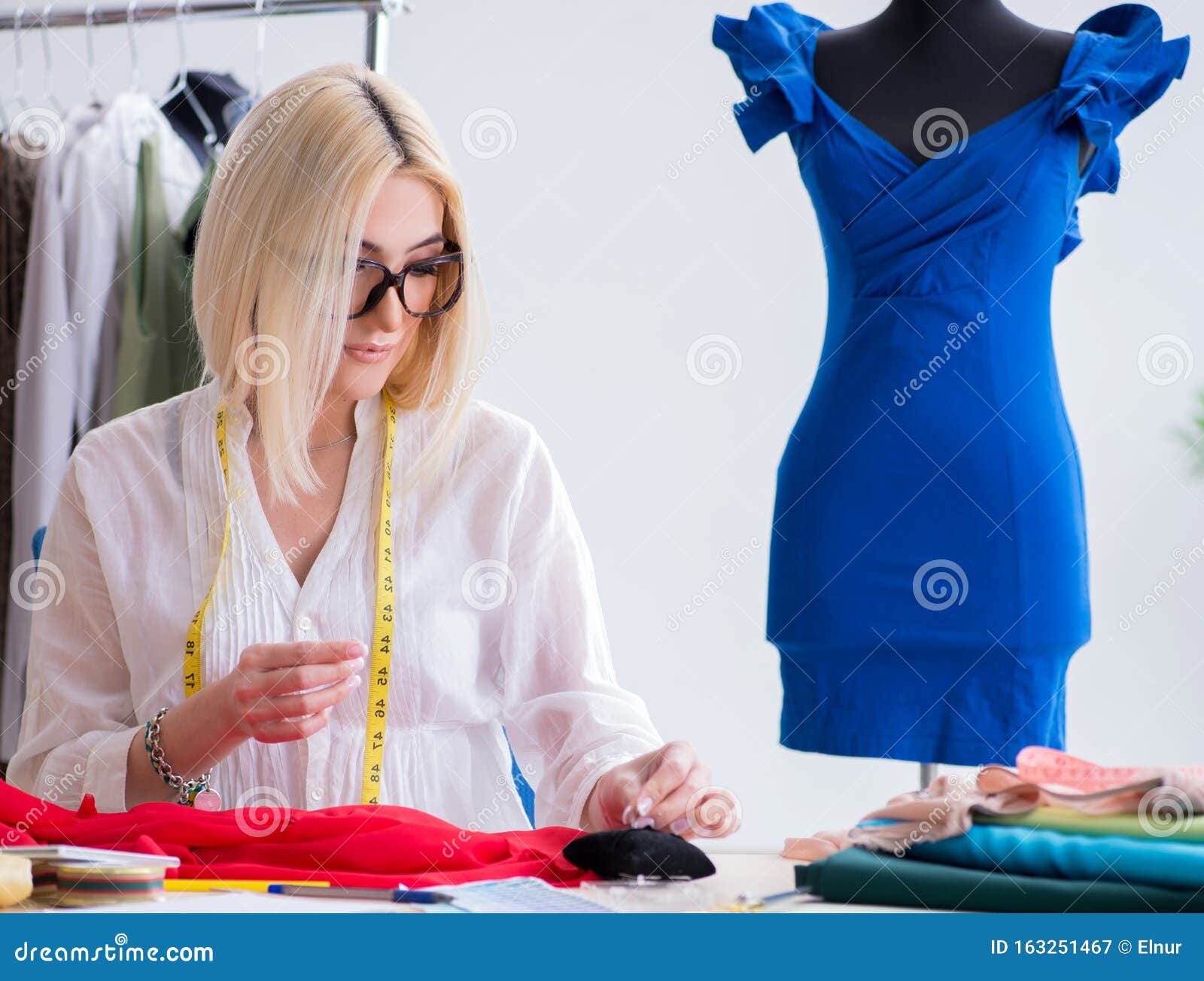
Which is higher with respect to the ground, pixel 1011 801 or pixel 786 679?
pixel 786 679

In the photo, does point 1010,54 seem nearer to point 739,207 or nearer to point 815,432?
point 815,432

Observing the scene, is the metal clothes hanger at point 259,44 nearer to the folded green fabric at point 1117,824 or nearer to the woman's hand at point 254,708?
the woman's hand at point 254,708

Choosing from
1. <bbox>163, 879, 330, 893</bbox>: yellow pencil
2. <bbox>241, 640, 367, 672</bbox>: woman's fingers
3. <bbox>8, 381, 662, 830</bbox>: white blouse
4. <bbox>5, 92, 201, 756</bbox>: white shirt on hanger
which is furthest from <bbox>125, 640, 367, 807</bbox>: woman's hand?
<bbox>5, 92, 201, 756</bbox>: white shirt on hanger

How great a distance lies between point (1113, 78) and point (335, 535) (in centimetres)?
128

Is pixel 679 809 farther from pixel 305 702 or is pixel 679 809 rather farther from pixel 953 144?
pixel 953 144

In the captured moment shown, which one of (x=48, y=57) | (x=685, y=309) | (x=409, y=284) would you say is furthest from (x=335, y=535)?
(x=685, y=309)

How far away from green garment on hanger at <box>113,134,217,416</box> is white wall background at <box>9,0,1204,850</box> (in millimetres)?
878

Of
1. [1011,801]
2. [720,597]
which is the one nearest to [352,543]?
[1011,801]

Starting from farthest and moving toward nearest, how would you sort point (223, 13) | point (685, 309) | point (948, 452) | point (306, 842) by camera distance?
point (685, 309) < point (223, 13) < point (948, 452) < point (306, 842)

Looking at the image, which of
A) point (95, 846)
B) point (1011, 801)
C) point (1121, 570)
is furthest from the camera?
point (1121, 570)

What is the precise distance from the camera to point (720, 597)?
3465 mm

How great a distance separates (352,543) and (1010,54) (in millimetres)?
1192

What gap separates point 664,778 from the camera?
1.28m

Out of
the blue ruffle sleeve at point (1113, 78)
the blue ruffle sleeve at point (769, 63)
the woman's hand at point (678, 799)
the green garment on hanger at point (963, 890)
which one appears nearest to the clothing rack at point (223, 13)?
the blue ruffle sleeve at point (769, 63)
